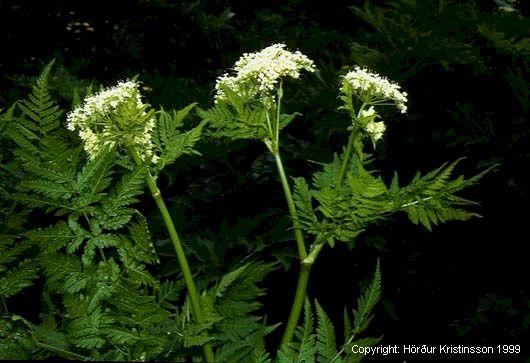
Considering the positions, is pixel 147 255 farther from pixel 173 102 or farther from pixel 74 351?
pixel 173 102

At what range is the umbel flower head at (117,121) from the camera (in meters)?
1.26

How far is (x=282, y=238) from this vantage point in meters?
2.38

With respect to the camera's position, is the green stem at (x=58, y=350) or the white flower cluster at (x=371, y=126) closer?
the green stem at (x=58, y=350)

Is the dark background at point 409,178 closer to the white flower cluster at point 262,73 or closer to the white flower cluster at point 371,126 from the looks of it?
the white flower cluster at point 371,126

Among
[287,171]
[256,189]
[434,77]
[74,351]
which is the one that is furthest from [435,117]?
[74,351]

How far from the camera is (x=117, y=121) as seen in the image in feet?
4.31

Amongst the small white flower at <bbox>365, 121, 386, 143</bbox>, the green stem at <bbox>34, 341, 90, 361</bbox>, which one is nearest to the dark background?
the small white flower at <bbox>365, 121, 386, 143</bbox>

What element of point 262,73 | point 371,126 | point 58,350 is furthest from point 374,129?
point 58,350

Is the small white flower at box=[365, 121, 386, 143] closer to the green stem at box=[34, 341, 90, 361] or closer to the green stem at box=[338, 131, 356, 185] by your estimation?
the green stem at box=[338, 131, 356, 185]

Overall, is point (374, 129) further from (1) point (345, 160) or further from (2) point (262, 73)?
(2) point (262, 73)

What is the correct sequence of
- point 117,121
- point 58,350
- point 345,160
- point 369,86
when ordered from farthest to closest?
point 369,86
point 345,160
point 117,121
point 58,350

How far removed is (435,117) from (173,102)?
5.04ft

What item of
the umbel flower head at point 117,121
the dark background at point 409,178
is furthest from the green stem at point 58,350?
the dark background at point 409,178

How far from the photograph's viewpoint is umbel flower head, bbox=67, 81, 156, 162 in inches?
49.6
